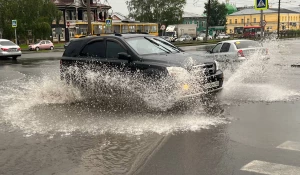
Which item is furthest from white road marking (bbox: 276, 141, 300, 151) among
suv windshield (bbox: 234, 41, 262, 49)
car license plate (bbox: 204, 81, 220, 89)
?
suv windshield (bbox: 234, 41, 262, 49)

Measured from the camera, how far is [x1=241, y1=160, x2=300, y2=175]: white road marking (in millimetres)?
4254

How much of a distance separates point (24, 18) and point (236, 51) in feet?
148

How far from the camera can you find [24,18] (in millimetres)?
53344

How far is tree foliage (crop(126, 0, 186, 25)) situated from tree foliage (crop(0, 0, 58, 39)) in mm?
38550

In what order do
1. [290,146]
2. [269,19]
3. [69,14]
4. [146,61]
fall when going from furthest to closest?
[269,19], [69,14], [146,61], [290,146]

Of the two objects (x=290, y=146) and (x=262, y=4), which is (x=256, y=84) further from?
(x=262, y=4)

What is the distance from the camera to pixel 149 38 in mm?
9141

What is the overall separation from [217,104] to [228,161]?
3.77m

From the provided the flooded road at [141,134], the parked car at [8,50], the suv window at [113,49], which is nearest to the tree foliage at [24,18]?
the parked car at [8,50]

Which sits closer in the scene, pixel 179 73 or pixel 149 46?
pixel 179 73

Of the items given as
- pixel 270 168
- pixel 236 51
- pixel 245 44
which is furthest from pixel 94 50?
pixel 245 44

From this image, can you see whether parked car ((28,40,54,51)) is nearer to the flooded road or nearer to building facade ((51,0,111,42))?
building facade ((51,0,111,42))

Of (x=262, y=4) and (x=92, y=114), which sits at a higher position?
(x=262, y=4)

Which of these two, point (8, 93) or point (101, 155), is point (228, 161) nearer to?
point (101, 155)
